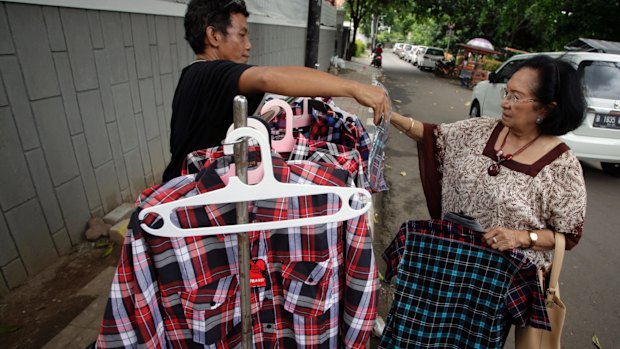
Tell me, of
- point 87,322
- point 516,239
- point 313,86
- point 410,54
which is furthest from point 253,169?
point 410,54

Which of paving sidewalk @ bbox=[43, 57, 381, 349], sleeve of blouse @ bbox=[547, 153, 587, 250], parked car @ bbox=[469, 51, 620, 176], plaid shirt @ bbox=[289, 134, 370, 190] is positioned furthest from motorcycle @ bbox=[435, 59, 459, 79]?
plaid shirt @ bbox=[289, 134, 370, 190]

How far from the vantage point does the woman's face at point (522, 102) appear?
1.67 meters

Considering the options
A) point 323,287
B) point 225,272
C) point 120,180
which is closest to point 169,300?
point 225,272

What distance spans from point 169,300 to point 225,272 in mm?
181

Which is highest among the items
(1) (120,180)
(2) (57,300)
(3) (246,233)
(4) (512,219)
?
(3) (246,233)

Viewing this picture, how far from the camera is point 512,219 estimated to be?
1.68 meters

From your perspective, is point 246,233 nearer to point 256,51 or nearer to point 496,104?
point 256,51

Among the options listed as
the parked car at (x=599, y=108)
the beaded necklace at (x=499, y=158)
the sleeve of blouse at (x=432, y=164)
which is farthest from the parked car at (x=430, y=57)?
the beaded necklace at (x=499, y=158)

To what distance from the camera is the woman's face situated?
1.67 m

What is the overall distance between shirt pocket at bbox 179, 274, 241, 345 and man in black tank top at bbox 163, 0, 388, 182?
1.89ft

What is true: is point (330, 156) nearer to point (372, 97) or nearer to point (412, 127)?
point (372, 97)

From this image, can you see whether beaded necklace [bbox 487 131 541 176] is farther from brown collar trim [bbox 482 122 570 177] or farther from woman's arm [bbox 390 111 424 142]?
woman's arm [bbox 390 111 424 142]

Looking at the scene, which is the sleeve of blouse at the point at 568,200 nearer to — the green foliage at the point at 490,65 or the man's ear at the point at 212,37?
the man's ear at the point at 212,37

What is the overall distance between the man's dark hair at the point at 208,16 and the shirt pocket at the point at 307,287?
109 centimetres
